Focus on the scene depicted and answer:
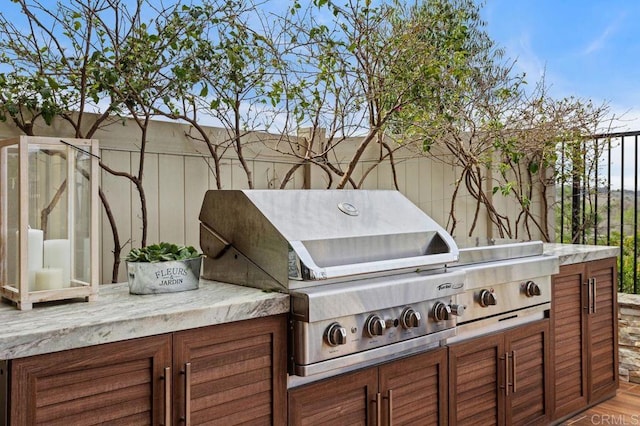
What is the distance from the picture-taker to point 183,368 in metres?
1.56

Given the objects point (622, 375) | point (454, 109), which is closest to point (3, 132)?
point (454, 109)

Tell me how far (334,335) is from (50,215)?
94cm

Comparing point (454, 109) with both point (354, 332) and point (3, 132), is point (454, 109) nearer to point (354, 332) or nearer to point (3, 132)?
point (354, 332)

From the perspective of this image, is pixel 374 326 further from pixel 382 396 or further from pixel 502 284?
pixel 502 284

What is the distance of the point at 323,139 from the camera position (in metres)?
3.26

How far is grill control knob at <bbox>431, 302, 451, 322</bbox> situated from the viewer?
212 cm

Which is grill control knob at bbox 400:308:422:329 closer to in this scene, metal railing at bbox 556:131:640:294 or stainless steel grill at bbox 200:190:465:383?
stainless steel grill at bbox 200:190:465:383

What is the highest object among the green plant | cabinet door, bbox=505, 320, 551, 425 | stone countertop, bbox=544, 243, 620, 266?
the green plant

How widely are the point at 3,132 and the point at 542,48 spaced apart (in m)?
5.28

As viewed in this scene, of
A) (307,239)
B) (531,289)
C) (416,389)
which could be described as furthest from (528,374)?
(307,239)

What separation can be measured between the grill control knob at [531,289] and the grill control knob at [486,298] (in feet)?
0.91

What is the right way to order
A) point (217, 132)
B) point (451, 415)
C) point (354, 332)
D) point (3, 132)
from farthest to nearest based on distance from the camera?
1. point (217, 132)
2. point (451, 415)
3. point (3, 132)
4. point (354, 332)

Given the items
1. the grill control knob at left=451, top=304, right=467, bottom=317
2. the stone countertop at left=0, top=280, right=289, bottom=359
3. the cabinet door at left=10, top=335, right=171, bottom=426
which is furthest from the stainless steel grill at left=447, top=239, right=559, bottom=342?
the cabinet door at left=10, top=335, right=171, bottom=426

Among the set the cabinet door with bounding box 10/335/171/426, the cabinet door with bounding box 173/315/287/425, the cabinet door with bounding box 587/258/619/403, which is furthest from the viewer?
the cabinet door with bounding box 587/258/619/403
